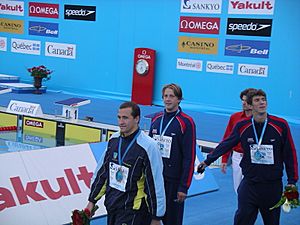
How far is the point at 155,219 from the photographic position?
4.45 m

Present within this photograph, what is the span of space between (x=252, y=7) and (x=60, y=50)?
6.98 meters

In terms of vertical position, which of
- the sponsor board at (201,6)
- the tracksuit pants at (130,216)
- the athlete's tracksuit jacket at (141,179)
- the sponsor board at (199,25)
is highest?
the sponsor board at (201,6)

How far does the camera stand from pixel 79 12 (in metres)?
19.2

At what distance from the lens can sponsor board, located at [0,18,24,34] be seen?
67.7 feet

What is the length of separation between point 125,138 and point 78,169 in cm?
277

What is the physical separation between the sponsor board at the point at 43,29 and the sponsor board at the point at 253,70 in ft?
22.4

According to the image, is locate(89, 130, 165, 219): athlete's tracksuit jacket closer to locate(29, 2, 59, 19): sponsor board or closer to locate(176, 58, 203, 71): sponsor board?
locate(176, 58, 203, 71): sponsor board

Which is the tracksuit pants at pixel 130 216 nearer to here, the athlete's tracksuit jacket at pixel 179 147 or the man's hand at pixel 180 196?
the man's hand at pixel 180 196

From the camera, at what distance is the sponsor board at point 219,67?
16375mm

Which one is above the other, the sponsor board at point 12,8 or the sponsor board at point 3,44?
the sponsor board at point 12,8

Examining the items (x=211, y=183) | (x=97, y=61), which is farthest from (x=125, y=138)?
(x=97, y=61)

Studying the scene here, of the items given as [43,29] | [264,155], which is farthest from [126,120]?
[43,29]

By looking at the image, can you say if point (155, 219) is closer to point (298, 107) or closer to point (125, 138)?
point (125, 138)

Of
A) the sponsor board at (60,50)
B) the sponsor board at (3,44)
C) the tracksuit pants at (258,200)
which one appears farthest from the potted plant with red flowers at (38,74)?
the tracksuit pants at (258,200)
